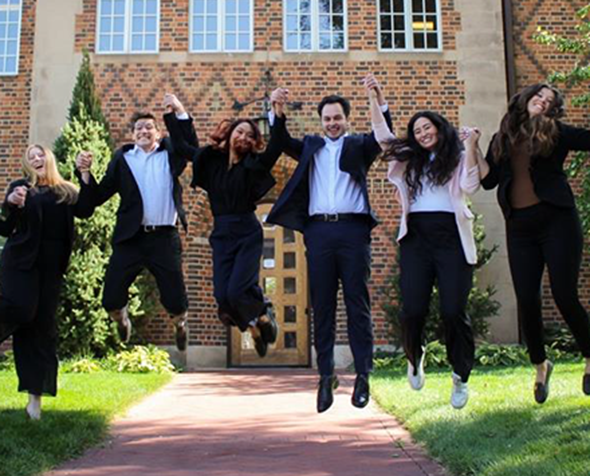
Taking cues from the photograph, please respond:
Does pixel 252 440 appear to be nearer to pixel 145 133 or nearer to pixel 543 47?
pixel 145 133

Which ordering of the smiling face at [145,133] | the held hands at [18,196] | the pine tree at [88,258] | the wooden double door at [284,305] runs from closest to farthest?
the smiling face at [145,133]
the held hands at [18,196]
the pine tree at [88,258]
the wooden double door at [284,305]

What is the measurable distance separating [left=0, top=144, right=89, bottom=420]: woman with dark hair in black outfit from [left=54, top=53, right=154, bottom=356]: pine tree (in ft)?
16.0

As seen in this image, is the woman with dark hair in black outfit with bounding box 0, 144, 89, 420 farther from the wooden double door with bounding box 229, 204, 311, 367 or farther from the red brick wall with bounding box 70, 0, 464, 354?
the wooden double door with bounding box 229, 204, 311, 367

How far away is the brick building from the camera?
1248cm

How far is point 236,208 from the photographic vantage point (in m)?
5.18

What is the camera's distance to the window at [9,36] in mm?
13078

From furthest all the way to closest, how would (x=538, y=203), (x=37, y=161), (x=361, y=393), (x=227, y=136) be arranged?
(x=37, y=161) < (x=227, y=136) < (x=538, y=203) < (x=361, y=393)

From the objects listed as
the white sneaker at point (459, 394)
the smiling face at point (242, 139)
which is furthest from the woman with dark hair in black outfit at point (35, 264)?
the white sneaker at point (459, 394)

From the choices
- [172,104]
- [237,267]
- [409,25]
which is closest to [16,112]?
[409,25]

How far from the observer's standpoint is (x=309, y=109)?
12516 mm

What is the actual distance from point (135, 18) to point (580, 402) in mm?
10244

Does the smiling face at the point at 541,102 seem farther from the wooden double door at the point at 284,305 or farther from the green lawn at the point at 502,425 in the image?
the wooden double door at the point at 284,305

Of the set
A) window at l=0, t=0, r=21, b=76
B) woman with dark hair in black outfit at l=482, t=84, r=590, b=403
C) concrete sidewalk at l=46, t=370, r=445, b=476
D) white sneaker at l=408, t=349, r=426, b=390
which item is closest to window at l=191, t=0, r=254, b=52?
window at l=0, t=0, r=21, b=76

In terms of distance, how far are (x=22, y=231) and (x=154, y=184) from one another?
1.30 metres
